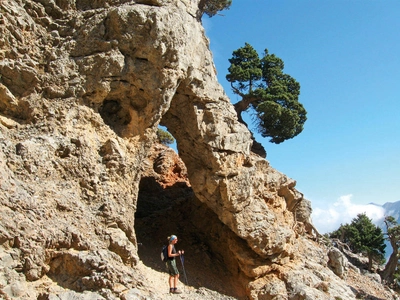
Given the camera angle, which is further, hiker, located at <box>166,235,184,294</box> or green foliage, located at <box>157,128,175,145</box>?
green foliage, located at <box>157,128,175,145</box>

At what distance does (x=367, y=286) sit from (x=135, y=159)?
20.5 meters

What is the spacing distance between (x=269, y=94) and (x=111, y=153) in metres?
17.7

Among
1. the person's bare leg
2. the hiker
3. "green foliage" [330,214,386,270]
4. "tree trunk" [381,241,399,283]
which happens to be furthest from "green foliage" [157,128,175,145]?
"green foliage" [330,214,386,270]

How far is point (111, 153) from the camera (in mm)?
11867

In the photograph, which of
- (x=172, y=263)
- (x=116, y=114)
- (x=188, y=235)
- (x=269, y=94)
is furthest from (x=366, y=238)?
(x=116, y=114)

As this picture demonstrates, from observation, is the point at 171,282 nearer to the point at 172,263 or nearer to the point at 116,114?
the point at 172,263

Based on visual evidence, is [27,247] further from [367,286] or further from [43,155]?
[367,286]

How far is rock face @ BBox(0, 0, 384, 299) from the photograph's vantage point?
30.3ft

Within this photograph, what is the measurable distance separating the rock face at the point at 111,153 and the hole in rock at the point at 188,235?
0.16 meters

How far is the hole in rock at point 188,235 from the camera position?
1545 centimetres

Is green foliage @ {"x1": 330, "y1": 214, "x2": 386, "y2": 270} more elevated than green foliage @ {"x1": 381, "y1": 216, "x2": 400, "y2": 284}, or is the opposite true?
green foliage @ {"x1": 330, "y1": 214, "x2": 386, "y2": 270}

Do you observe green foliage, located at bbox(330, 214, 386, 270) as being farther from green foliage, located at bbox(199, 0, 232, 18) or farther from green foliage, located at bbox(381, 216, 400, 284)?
green foliage, located at bbox(199, 0, 232, 18)

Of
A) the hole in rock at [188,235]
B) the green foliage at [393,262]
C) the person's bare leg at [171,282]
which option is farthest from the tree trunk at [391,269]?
the person's bare leg at [171,282]

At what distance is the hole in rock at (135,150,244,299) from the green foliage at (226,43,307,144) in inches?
367
